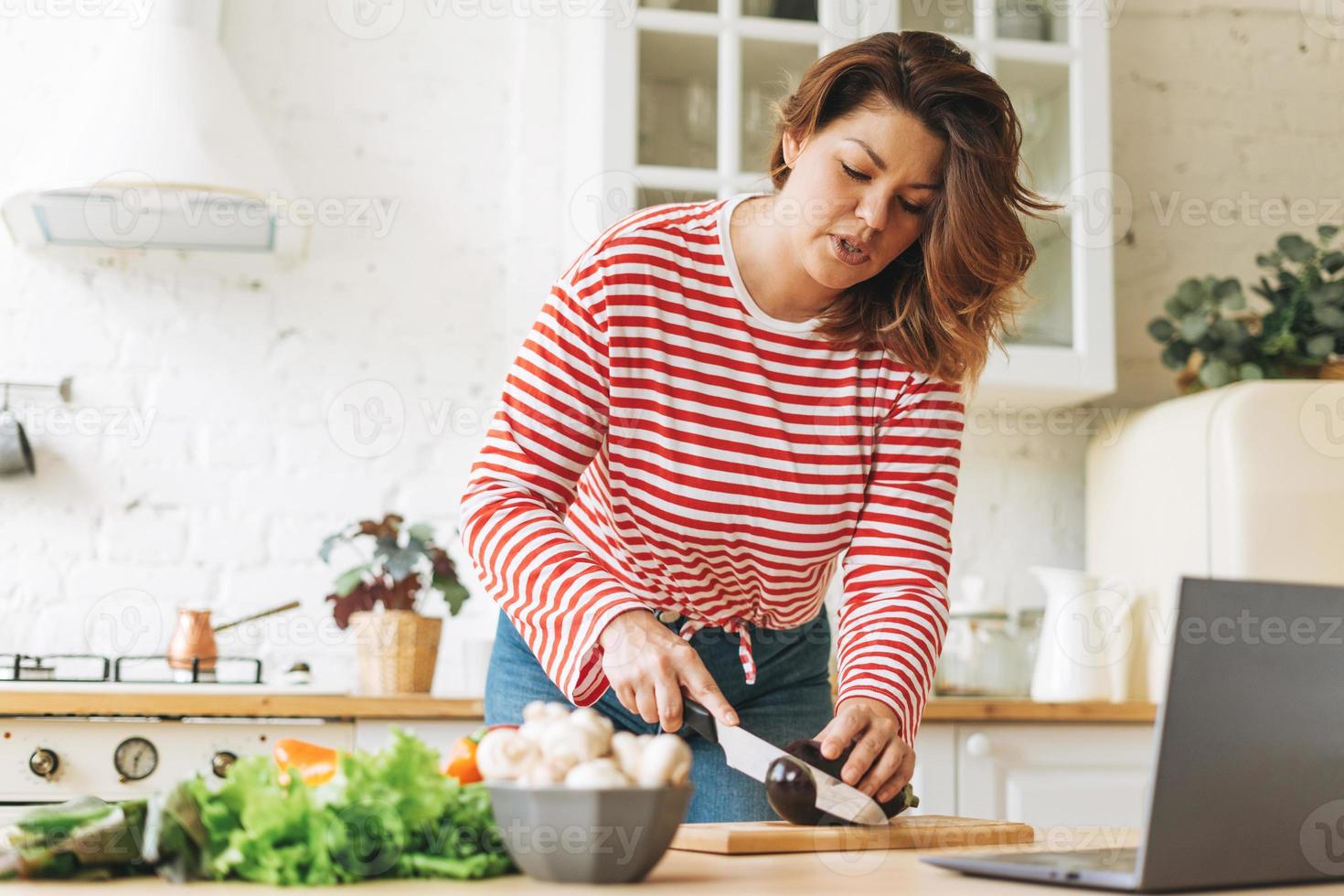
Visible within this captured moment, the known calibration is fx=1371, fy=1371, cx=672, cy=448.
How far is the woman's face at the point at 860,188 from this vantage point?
4.27ft

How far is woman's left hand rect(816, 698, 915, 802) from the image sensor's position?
1.07 meters

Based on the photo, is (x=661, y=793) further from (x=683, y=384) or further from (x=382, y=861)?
(x=683, y=384)

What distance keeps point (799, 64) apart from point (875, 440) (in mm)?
1168

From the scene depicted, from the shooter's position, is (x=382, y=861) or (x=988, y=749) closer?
(x=382, y=861)

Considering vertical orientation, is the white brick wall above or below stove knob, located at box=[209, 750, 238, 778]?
above

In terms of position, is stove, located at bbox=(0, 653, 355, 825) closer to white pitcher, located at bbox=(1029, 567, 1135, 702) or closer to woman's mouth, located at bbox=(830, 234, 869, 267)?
woman's mouth, located at bbox=(830, 234, 869, 267)

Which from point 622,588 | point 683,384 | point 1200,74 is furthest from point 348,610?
point 1200,74

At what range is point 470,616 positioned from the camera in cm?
242

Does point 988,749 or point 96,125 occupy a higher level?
point 96,125

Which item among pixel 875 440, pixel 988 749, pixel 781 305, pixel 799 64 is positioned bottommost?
pixel 988 749

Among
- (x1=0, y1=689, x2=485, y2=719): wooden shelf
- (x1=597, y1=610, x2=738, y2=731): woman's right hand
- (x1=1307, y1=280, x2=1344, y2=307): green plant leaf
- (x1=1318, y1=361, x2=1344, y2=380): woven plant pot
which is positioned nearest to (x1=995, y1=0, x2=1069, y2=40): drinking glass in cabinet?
(x1=1307, y1=280, x2=1344, y2=307): green plant leaf

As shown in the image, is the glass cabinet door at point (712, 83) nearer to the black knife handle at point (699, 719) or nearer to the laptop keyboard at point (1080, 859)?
the black knife handle at point (699, 719)

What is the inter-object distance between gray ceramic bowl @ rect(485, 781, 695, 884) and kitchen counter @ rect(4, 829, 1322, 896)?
1 cm

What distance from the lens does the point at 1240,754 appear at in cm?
73
